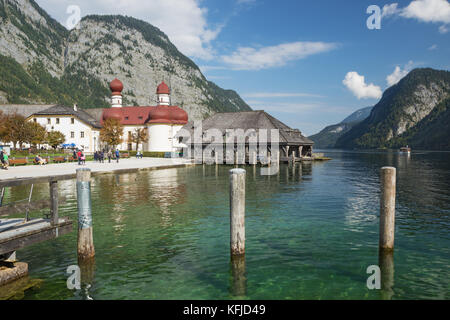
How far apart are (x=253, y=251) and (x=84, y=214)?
16.5 feet

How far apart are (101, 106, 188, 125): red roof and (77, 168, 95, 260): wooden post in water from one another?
68483 mm

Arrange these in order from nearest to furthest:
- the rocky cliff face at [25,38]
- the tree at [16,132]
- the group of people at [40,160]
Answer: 1. the group of people at [40,160]
2. the tree at [16,132]
3. the rocky cliff face at [25,38]

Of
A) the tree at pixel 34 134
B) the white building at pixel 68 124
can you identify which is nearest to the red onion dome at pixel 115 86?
the white building at pixel 68 124

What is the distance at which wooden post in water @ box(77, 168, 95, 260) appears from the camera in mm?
8797

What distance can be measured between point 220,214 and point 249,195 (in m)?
5.99

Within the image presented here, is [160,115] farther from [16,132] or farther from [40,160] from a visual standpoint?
[40,160]

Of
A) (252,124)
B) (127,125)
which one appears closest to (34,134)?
(127,125)

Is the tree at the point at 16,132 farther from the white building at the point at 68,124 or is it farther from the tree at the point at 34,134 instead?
the white building at the point at 68,124

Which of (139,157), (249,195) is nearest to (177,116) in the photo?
(139,157)

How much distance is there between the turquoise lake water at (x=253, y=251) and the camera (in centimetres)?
770

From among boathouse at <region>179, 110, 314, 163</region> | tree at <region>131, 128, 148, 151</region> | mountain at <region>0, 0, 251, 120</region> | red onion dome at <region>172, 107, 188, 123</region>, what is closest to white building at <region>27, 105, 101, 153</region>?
tree at <region>131, 128, 148, 151</region>

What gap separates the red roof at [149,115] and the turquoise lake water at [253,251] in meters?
59.0

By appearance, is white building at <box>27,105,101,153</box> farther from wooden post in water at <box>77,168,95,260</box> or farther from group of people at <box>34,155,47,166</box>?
wooden post in water at <box>77,168,95,260</box>
